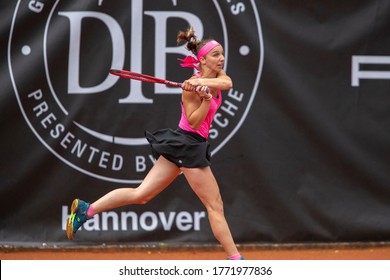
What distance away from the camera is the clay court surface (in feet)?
20.2

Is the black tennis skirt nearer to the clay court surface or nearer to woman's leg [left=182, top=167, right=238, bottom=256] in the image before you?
woman's leg [left=182, top=167, right=238, bottom=256]

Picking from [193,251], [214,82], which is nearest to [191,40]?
[214,82]

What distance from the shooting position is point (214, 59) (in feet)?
15.0

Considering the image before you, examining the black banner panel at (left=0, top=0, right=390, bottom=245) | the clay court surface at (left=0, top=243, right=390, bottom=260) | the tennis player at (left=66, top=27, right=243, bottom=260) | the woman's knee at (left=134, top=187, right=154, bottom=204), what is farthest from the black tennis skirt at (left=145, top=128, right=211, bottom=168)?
the clay court surface at (left=0, top=243, right=390, bottom=260)

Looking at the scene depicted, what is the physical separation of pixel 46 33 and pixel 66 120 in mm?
767

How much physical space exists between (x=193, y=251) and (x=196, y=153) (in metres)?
1.95

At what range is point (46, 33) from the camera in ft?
20.2

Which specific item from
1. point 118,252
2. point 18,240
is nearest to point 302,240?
point 118,252

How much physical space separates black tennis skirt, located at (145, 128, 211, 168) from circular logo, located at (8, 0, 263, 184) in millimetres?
1589

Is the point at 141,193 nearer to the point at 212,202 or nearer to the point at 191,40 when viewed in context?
the point at 212,202

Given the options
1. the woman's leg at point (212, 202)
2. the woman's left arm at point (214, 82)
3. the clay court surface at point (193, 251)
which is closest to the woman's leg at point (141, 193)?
the woman's leg at point (212, 202)

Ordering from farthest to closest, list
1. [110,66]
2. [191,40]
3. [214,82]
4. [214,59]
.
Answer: [110,66]
[191,40]
[214,59]
[214,82]

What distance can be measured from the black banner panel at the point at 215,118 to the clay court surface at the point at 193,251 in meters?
0.07

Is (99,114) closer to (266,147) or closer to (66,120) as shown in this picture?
(66,120)
